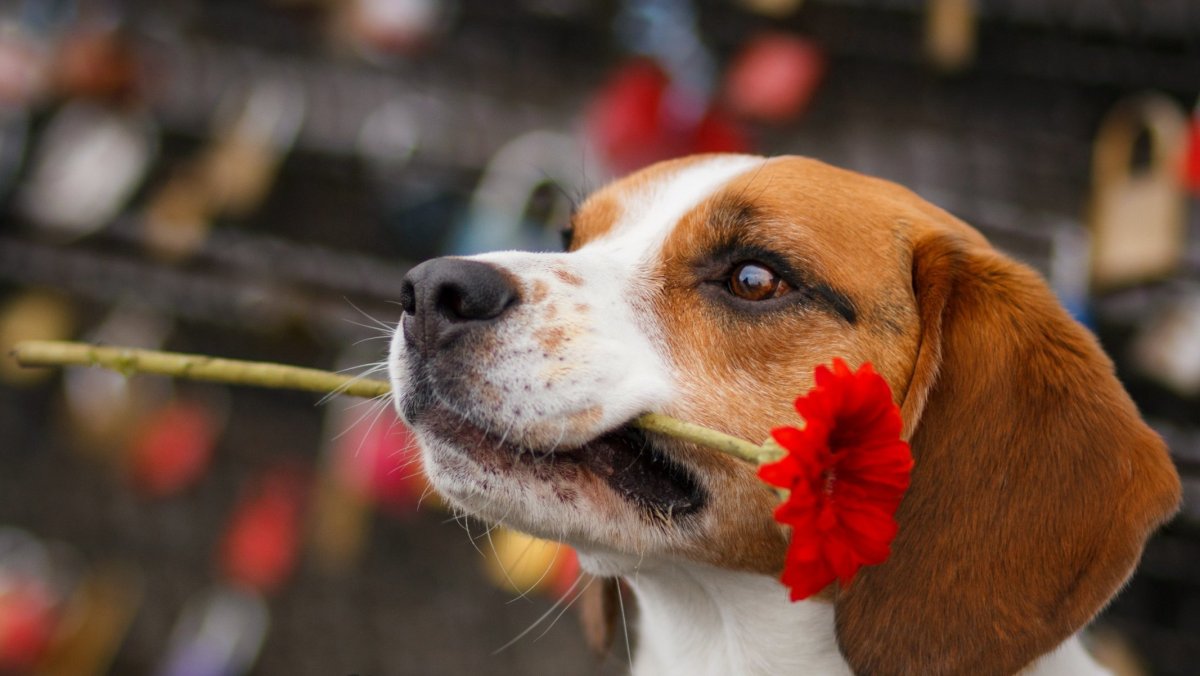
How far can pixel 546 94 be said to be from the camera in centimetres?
467

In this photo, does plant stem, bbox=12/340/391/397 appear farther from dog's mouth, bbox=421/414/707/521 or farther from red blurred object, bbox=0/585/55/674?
red blurred object, bbox=0/585/55/674

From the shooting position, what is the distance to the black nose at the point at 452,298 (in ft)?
5.14

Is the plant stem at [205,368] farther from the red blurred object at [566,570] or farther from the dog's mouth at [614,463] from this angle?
the red blurred object at [566,570]

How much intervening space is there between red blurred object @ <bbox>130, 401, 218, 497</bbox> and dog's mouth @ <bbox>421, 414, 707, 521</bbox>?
345cm

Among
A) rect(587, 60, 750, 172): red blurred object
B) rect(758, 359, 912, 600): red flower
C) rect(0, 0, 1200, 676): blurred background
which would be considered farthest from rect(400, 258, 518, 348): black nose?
rect(587, 60, 750, 172): red blurred object

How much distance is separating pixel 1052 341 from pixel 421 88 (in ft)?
11.7

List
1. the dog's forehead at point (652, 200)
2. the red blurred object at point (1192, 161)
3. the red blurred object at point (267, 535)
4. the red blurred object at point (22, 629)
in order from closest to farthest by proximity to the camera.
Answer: the dog's forehead at point (652, 200), the red blurred object at point (1192, 161), the red blurred object at point (22, 629), the red blurred object at point (267, 535)

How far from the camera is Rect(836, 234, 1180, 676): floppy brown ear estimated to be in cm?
163

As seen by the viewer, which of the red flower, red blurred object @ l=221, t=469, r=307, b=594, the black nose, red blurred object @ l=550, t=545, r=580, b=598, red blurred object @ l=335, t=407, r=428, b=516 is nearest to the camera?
the red flower

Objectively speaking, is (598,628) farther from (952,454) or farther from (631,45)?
(631,45)

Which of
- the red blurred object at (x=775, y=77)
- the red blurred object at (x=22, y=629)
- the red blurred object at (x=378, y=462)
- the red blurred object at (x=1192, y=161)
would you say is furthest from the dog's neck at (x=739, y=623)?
the red blurred object at (x=22, y=629)

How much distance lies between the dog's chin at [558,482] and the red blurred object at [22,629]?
3.65m

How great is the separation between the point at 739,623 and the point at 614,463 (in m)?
0.44

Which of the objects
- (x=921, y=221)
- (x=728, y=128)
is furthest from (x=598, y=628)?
(x=728, y=128)
